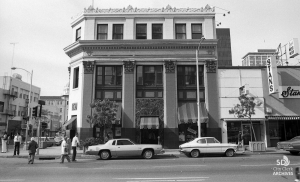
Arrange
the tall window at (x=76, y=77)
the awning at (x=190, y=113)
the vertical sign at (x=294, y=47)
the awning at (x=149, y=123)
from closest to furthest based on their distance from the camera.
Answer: the awning at (x=149, y=123) < the awning at (x=190, y=113) < the vertical sign at (x=294, y=47) < the tall window at (x=76, y=77)

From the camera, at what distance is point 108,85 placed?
26.8 metres

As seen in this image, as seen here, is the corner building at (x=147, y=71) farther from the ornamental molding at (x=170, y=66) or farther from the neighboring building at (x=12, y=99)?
the neighboring building at (x=12, y=99)

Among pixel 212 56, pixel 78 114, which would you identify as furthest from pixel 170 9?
pixel 78 114

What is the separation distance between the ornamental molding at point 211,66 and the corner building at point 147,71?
11 centimetres

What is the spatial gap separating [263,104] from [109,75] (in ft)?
56.4

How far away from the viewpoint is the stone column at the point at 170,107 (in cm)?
2539

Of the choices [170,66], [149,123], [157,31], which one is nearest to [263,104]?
[170,66]

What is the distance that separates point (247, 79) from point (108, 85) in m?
15.4

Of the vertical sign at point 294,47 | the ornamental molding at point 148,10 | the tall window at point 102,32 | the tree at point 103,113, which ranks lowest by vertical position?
the tree at point 103,113

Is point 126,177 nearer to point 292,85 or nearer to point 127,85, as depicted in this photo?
point 127,85

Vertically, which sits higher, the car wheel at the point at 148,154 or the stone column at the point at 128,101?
the stone column at the point at 128,101

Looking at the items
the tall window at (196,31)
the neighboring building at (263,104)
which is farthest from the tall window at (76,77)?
the neighboring building at (263,104)

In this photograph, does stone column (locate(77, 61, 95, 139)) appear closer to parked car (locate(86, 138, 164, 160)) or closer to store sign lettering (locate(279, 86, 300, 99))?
parked car (locate(86, 138, 164, 160))

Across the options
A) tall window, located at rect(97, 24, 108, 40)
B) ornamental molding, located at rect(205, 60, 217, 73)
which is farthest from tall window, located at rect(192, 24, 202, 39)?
tall window, located at rect(97, 24, 108, 40)
